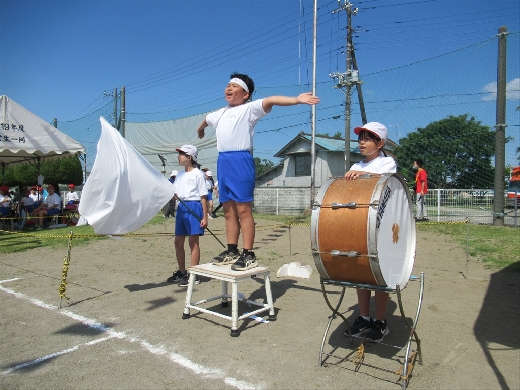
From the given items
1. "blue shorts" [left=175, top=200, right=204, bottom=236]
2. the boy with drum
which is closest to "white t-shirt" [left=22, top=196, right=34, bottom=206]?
"blue shorts" [left=175, top=200, right=204, bottom=236]

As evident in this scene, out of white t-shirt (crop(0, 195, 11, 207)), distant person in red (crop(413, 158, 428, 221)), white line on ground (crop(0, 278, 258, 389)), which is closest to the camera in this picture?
white line on ground (crop(0, 278, 258, 389))

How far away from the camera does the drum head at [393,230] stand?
2852 mm

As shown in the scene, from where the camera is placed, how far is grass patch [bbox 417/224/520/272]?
7412 millimetres

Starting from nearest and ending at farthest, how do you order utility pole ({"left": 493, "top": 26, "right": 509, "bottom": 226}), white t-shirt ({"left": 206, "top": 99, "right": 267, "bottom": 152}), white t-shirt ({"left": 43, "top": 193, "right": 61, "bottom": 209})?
white t-shirt ({"left": 206, "top": 99, "right": 267, "bottom": 152})
utility pole ({"left": 493, "top": 26, "right": 509, "bottom": 226})
white t-shirt ({"left": 43, "top": 193, "right": 61, "bottom": 209})

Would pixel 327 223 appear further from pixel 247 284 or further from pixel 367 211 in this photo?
pixel 247 284

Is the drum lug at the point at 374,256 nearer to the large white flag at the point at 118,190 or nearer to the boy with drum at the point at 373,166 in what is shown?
the boy with drum at the point at 373,166

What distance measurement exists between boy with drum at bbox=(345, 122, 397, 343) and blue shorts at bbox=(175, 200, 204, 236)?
8.74 feet

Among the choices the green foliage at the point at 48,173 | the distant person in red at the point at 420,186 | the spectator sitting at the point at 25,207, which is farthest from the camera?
the green foliage at the point at 48,173

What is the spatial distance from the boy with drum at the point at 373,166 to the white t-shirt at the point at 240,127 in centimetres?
119

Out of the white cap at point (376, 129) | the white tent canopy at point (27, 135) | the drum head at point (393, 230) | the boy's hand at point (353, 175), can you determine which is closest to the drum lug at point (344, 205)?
the drum head at point (393, 230)

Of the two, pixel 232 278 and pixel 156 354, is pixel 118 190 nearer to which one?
pixel 232 278

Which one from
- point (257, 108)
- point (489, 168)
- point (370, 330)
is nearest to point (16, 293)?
point (257, 108)

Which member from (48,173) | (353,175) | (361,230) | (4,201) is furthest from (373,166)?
(48,173)

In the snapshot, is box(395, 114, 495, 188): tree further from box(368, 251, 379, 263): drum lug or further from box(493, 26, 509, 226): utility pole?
box(368, 251, 379, 263): drum lug
